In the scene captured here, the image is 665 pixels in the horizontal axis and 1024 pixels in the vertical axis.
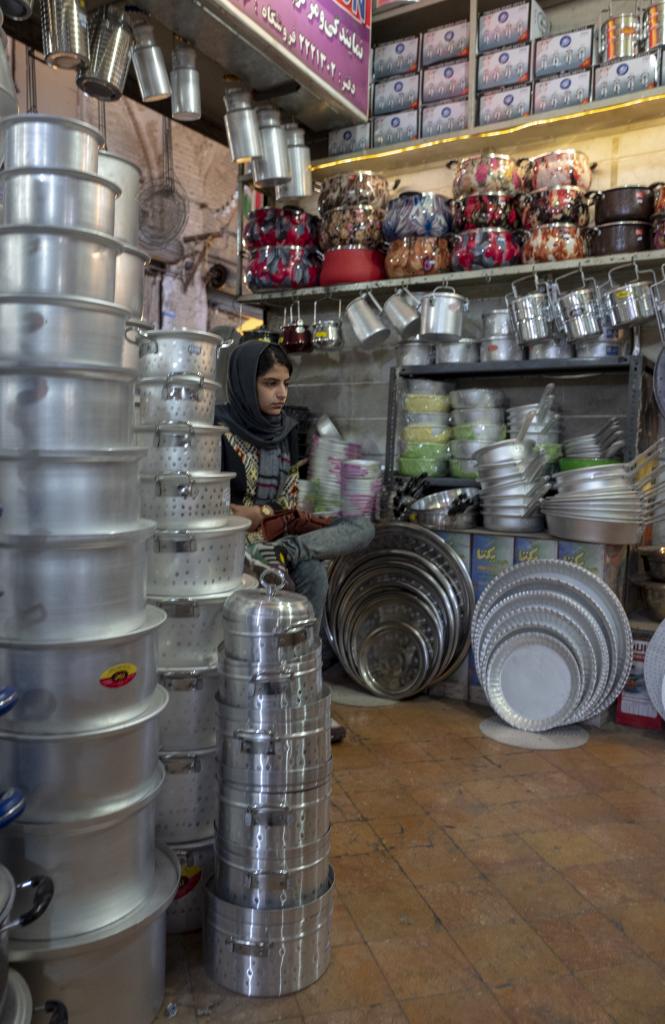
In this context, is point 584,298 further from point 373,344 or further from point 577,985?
point 577,985

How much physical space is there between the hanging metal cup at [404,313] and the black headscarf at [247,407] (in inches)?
46.3

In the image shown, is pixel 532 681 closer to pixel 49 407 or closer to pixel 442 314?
pixel 442 314

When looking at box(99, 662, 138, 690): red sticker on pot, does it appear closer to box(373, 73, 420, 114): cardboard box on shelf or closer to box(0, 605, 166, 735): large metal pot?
box(0, 605, 166, 735): large metal pot

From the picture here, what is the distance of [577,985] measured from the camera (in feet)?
5.91

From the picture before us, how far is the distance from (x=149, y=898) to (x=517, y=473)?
257 cm

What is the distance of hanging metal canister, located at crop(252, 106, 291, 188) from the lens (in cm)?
401

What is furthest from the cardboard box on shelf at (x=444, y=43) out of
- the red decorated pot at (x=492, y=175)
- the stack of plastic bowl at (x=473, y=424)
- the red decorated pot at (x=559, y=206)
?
the stack of plastic bowl at (x=473, y=424)

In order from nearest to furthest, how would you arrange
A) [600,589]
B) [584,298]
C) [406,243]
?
[600,589] → [584,298] → [406,243]

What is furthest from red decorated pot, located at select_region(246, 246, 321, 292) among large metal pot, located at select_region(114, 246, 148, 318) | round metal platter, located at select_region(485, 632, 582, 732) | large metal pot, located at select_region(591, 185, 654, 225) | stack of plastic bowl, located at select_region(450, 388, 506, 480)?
large metal pot, located at select_region(114, 246, 148, 318)

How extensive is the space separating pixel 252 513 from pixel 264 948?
1.65 m

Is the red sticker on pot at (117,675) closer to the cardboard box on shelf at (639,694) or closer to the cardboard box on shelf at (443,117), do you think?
the cardboard box on shelf at (639,694)

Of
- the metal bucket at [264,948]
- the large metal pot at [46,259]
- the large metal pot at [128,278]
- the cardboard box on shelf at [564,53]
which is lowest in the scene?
the metal bucket at [264,948]

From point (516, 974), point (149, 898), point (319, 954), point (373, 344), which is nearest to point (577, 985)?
point (516, 974)

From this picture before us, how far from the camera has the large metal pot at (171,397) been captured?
206 cm
